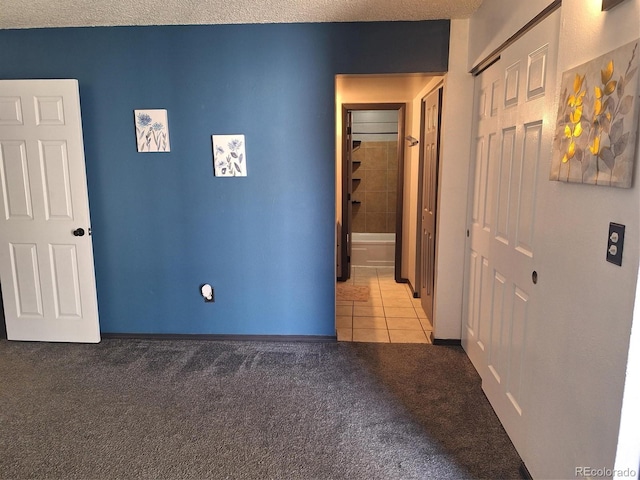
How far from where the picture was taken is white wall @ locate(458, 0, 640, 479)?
3.67 ft

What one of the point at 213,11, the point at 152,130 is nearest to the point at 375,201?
the point at 152,130

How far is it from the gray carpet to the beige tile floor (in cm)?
18

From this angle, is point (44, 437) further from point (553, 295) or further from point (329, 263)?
point (553, 295)

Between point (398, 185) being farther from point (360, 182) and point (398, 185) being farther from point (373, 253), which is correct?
point (360, 182)

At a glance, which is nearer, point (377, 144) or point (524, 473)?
point (524, 473)

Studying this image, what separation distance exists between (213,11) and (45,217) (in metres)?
1.95

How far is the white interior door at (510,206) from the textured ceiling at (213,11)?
632 millimetres

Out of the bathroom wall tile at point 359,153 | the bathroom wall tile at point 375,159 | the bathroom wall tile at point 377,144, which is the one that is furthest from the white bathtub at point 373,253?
the bathroom wall tile at point 377,144

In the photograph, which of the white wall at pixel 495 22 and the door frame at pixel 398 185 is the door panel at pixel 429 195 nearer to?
the white wall at pixel 495 22

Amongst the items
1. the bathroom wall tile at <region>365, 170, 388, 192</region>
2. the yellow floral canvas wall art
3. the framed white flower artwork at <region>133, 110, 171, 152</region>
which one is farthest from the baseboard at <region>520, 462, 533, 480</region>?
the bathroom wall tile at <region>365, 170, 388, 192</region>

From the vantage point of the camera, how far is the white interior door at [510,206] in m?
1.73

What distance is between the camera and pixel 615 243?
1143 millimetres

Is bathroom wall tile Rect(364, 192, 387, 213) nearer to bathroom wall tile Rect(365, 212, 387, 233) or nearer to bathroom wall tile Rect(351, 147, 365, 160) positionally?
bathroom wall tile Rect(365, 212, 387, 233)

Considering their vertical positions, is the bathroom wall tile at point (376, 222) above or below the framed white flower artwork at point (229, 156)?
below
